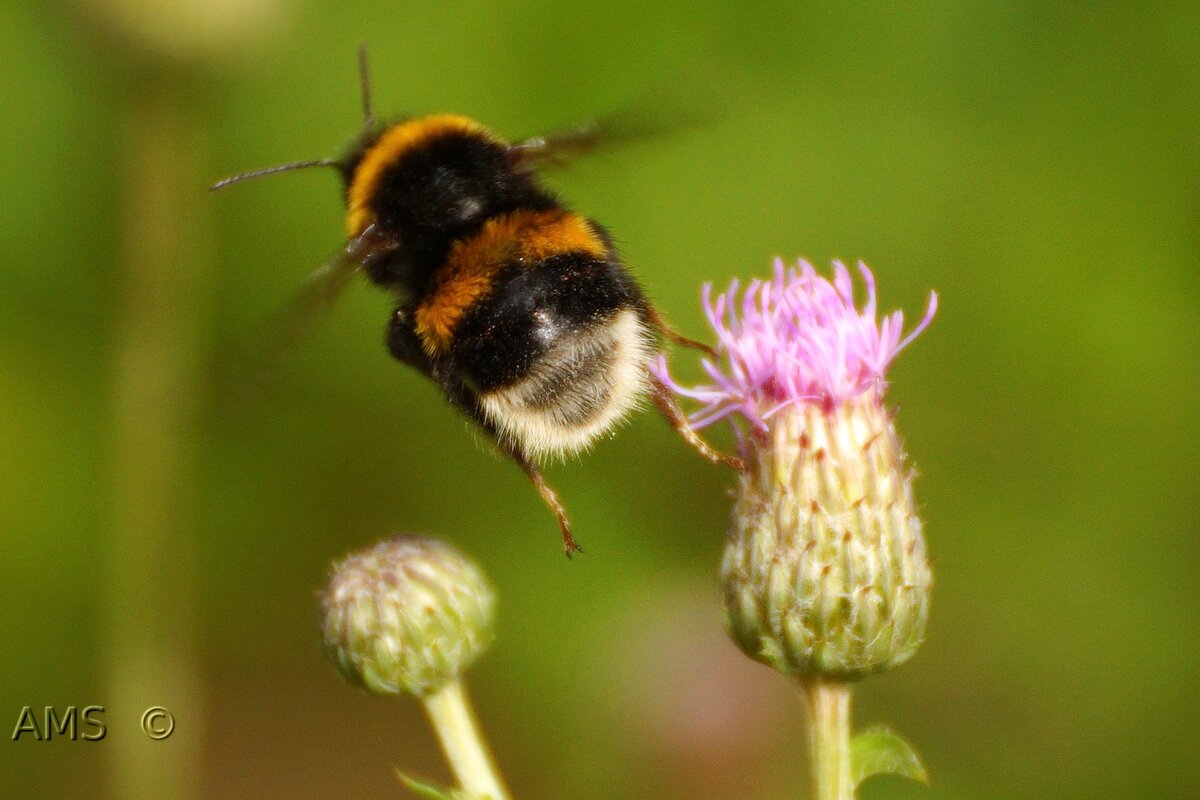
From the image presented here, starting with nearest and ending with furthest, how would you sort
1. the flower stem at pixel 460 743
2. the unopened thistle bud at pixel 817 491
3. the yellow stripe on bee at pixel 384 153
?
the unopened thistle bud at pixel 817 491 < the flower stem at pixel 460 743 < the yellow stripe on bee at pixel 384 153

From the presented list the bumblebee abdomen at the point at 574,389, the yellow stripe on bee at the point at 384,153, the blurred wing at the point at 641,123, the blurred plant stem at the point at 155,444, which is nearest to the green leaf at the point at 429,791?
the bumblebee abdomen at the point at 574,389

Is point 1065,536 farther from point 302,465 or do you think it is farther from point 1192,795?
point 302,465

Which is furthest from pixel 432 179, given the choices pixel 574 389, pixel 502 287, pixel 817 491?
pixel 817 491

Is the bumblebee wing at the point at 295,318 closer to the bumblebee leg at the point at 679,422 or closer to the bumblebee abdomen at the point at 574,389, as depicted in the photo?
the bumblebee abdomen at the point at 574,389

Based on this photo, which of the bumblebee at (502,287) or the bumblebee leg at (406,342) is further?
the bumblebee leg at (406,342)

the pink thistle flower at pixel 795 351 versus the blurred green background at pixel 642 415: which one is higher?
the blurred green background at pixel 642 415

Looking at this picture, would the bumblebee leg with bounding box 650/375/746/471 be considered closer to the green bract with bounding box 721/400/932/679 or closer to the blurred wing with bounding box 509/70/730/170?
the green bract with bounding box 721/400/932/679
